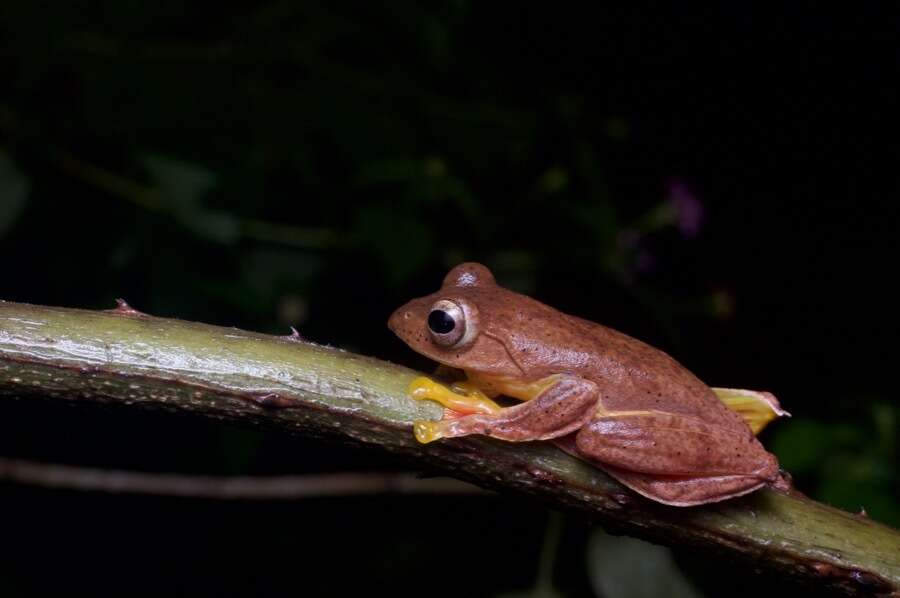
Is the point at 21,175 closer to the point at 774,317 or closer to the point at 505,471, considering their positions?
the point at 505,471

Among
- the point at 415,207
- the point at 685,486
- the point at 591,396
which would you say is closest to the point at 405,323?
the point at 591,396

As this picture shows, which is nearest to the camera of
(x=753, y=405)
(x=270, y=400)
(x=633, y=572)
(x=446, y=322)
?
(x=270, y=400)

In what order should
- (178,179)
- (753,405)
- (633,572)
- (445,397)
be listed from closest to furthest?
1. (445,397)
2. (753,405)
3. (633,572)
4. (178,179)

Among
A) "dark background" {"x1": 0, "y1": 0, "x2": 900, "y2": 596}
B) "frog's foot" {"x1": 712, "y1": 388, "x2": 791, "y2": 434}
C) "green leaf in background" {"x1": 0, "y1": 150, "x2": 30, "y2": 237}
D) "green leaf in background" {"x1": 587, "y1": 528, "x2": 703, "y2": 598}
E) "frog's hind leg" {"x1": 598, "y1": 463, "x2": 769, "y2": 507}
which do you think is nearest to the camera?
"frog's hind leg" {"x1": 598, "y1": 463, "x2": 769, "y2": 507}

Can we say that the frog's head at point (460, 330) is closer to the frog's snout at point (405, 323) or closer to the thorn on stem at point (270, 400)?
the frog's snout at point (405, 323)

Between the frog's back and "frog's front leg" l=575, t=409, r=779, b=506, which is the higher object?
the frog's back

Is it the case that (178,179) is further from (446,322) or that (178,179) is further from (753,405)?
(753,405)

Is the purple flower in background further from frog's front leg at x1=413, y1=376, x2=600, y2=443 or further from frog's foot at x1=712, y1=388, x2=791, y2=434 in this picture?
frog's front leg at x1=413, y1=376, x2=600, y2=443

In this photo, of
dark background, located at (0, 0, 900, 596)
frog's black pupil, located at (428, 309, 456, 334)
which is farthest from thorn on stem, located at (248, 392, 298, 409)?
dark background, located at (0, 0, 900, 596)
